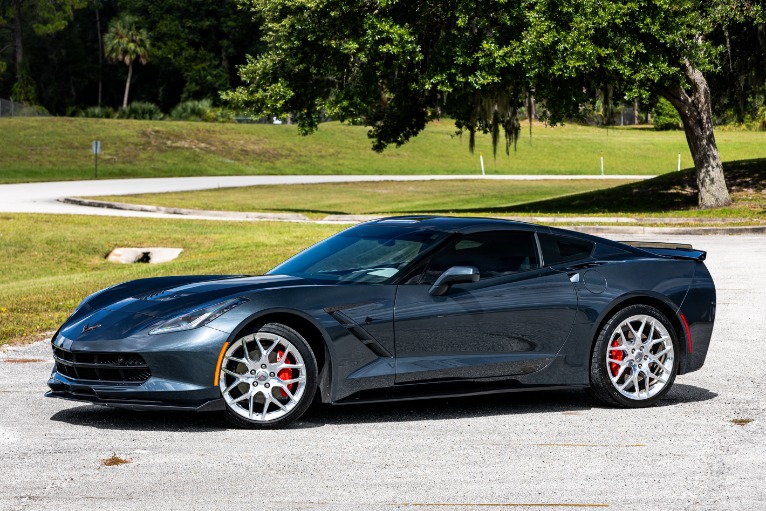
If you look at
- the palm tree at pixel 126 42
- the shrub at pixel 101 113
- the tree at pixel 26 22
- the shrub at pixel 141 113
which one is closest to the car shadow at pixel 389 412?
the shrub at pixel 141 113

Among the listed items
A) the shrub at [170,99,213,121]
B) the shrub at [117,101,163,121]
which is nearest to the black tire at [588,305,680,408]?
the shrub at [117,101,163,121]

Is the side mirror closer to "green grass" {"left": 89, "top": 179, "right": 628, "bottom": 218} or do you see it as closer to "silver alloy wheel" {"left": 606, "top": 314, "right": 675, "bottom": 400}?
"silver alloy wheel" {"left": 606, "top": 314, "right": 675, "bottom": 400}

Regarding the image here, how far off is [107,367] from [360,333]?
149cm

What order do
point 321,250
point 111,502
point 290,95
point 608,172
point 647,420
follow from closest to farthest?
point 111,502 → point 647,420 → point 321,250 → point 290,95 → point 608,172

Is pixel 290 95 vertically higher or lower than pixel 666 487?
higher

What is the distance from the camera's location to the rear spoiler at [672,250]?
8.10 m

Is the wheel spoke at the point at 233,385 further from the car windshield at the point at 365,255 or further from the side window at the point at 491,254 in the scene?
the side window at the point at 491,254

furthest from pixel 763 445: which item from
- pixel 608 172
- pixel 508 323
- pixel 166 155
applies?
pixel 608 172

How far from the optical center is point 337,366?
22.5ft

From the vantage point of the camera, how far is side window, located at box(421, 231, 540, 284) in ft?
24.2

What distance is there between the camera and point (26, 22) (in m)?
105

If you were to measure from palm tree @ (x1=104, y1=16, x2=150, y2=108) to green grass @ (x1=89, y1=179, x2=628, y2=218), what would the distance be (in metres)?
47.6

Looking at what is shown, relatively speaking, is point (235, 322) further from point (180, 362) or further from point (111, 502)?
point (111, 502)

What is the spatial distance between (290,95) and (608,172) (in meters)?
41.5
